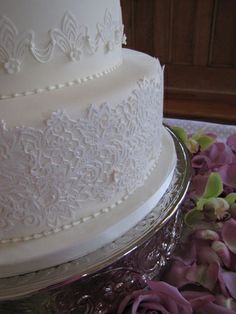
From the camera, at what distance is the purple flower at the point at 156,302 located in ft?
2.49

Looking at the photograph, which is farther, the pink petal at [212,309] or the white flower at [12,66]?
the pink petal at [212,309]

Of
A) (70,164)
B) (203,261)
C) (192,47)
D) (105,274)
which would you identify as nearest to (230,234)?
(203,261)

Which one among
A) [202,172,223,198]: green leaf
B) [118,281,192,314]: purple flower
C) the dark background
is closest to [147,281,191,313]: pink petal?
[118,281,192,314]: purple flower

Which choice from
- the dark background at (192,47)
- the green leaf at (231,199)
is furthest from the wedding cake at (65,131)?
the dark background at (192,47)

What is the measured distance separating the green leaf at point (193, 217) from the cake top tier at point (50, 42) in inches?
19.3

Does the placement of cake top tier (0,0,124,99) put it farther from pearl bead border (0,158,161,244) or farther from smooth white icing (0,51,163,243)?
pearl bead border (0,158,161,244)

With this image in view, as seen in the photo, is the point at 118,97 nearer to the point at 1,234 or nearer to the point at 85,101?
the point at 85,101

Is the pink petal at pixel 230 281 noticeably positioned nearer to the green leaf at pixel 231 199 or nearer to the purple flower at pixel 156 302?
the purple flower at pixel 156 302

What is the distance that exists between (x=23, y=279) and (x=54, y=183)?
19 centimetres

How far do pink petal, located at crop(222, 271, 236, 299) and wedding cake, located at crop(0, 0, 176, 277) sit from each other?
0.25m

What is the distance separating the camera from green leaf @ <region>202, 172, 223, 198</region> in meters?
1.09

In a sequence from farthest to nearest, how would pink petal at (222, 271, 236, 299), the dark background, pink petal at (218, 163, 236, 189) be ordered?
the dark background < pink petal at (218, 163, 236, 189) < pink petal at (222, 271, 236, 299)

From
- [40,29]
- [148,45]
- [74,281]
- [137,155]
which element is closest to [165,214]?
[137,155]

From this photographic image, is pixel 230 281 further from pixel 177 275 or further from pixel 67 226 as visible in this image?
pixel 67 226
